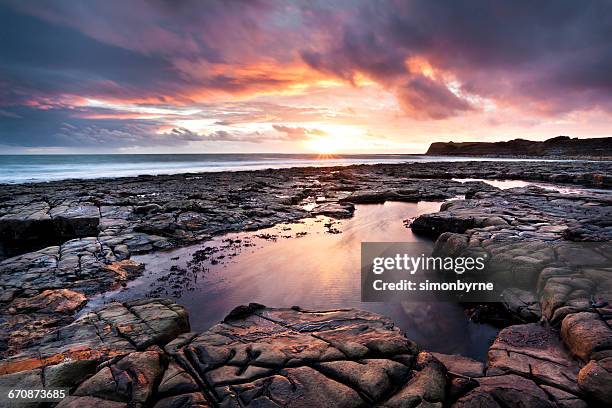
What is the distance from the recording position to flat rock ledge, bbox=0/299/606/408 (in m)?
4.58

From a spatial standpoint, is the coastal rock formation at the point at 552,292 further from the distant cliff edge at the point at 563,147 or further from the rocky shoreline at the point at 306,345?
the distant cliff edge at the point at 563,147

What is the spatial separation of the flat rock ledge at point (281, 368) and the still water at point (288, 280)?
1.30 m

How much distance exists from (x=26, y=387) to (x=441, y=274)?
38.3 ft

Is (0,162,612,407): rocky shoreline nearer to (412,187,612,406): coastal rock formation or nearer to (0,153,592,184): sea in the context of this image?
(412,187,612,406): coastal rock formation

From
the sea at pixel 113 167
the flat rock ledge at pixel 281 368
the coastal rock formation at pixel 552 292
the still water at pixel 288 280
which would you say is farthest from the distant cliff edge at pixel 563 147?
the flat rock ledge at pixel 281 368

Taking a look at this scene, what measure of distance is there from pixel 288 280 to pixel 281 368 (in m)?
5.88

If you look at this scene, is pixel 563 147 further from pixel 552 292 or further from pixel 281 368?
pixel 281 368

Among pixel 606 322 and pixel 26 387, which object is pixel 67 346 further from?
pixel 606 322

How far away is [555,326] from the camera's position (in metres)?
A: 6.66

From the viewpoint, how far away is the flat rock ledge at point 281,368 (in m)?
4.58

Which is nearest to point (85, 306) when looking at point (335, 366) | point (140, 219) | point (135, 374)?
point (135, 374)

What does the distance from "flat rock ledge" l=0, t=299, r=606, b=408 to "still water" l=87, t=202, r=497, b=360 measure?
1.30 m

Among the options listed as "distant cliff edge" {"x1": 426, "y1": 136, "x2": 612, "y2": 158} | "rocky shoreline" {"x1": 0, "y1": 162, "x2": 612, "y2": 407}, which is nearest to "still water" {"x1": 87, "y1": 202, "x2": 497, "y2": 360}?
"rocky shoreline" {"x1": 0, "y1": 162, "x2": 612, "y2": 407}

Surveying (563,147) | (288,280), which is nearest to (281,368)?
(288,280)
